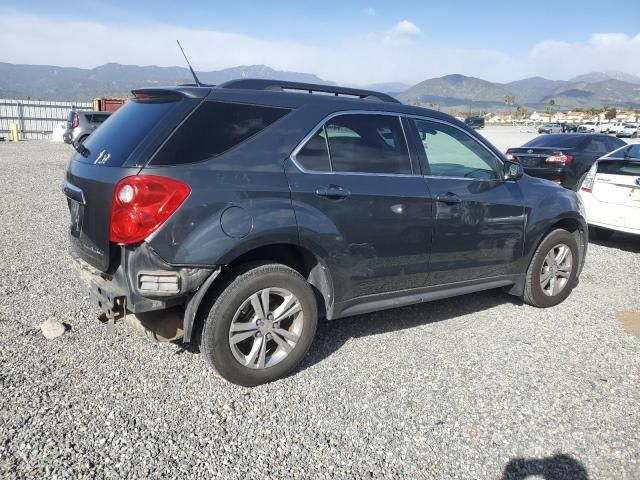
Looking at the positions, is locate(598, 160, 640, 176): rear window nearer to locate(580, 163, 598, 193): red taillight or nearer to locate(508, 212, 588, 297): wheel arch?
locate(580, 163, 598, 193): red taillight

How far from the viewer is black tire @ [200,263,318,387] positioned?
305cm

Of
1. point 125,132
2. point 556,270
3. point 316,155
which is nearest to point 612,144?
point 556,270

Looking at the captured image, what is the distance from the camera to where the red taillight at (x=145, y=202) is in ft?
9.23

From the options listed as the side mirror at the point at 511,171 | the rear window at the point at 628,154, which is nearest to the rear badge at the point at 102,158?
the side mirror at the point at 511,171

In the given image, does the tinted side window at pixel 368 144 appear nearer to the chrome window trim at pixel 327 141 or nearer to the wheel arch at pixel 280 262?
the chrome window trim at pixel 327 141

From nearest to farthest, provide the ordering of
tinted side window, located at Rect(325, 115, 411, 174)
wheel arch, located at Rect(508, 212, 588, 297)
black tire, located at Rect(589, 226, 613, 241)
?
1. tinted side window, located at Rect(325, 115, 411, 174)
2. wheel arch, located at Rect(508, 212, 588, 297)
3. black tire, located at Rect(589, 226, 613, 241)

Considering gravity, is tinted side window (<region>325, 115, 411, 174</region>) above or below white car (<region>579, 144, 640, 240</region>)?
above

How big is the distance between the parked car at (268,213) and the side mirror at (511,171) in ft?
0.73

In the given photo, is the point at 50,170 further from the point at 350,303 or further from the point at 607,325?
the point at 607,325

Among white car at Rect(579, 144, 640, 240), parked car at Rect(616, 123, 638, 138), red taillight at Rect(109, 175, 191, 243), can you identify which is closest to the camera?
red taillight at Rect(109, 175, 191, 243)

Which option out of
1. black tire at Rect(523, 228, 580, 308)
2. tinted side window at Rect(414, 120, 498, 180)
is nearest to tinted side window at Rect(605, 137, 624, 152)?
black tire at Rect(523, 228, 580, 308)

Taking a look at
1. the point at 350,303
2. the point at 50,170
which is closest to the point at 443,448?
the point at 350,303

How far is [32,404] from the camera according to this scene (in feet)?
9.71

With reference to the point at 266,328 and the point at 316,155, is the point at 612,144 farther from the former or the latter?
the point at 266,328
